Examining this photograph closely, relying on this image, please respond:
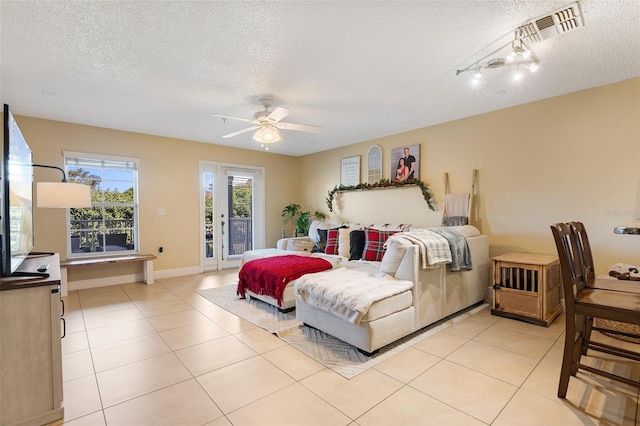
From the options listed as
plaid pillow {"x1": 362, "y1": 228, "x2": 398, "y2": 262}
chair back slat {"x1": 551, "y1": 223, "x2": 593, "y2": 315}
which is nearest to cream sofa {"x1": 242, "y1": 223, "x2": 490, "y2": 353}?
plaid pillow {"x1": 362, "y1": 228, "x2": 398, "y2": 262}

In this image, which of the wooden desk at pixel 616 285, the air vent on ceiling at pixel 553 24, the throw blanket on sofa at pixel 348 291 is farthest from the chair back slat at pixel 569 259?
the air vent on ceiling at pixel 553 24

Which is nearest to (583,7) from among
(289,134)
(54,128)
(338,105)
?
(338,105)

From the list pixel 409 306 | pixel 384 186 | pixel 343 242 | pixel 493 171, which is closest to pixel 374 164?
pixel 384 186

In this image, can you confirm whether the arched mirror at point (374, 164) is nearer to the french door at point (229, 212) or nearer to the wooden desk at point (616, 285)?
the french door at point (229, 212)

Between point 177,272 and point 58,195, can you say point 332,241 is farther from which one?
point 58,195

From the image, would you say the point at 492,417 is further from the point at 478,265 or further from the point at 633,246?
the point at 633,246

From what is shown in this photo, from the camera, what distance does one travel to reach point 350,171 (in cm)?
577

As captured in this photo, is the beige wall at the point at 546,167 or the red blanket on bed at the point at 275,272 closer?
the beige wall at the point at 546,167

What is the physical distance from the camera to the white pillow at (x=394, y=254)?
2.82 metres

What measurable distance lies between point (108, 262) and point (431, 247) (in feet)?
14.9

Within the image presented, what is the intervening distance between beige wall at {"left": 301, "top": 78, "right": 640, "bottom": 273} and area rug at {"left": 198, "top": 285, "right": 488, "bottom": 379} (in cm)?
125

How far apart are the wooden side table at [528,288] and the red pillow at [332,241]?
2.20 m

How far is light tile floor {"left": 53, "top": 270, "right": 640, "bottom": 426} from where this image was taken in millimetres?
1732

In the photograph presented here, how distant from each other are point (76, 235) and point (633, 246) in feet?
23.4
